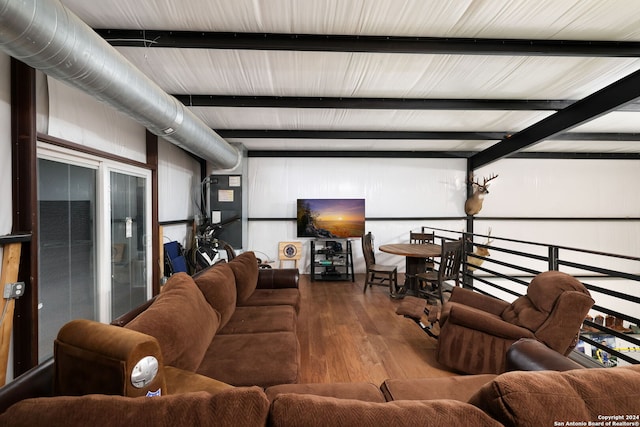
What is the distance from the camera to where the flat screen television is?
17.8ft

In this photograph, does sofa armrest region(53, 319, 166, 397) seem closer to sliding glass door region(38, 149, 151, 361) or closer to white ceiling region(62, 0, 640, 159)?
sliding glass door region(38, 149, 151, 361)

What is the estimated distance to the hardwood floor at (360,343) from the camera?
2.21m

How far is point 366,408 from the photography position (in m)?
0.70

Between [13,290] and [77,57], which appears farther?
[13,290]

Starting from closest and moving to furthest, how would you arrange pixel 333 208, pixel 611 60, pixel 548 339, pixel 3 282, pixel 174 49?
pixel 3 282
pixel 548 339
pixel 174 49
pixel 611 60
pixel 333 208

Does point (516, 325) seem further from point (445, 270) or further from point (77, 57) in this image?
point (77, 57)

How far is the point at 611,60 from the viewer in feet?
8.09

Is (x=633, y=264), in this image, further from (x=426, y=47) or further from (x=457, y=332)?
(x=426, y=47)

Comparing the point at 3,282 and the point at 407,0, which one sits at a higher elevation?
the point at 407,0

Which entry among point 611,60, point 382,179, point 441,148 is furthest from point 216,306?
point 441,148

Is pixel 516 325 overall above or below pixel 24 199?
below

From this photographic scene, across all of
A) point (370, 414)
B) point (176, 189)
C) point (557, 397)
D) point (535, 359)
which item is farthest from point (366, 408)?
point (176, 189)

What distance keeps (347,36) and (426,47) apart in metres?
0.64

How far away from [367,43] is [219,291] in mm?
2262
